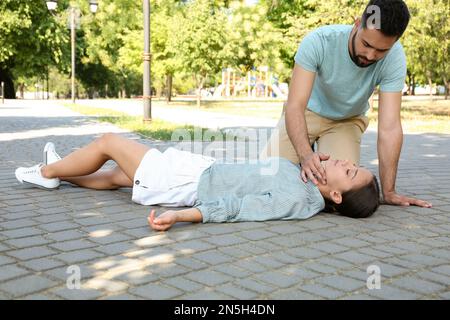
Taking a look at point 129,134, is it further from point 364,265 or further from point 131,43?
point 131,43

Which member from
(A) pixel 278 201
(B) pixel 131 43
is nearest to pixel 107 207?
(A) pixel 278 201

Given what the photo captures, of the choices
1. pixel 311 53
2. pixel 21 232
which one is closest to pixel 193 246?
pixel 21 232

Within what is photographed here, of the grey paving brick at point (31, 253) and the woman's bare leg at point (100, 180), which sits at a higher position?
the woman's bare leg at point (100, 180)

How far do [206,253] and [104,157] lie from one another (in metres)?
1.69

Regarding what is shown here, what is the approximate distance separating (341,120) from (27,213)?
2844 millimetres

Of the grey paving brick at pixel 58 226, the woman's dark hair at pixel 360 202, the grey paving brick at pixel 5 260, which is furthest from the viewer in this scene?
the woman's dark hair at pixel 360 202

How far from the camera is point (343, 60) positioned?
468 cm

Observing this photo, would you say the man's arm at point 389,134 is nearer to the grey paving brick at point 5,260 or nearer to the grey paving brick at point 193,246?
the grey paving brick at point 193,246

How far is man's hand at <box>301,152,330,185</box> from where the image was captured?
4.23m

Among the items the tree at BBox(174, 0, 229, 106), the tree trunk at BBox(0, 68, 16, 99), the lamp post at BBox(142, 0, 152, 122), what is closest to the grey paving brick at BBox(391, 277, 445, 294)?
the lamp post at BBox(142, 0, 152, 122)

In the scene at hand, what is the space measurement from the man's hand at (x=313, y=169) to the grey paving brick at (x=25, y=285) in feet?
6.73

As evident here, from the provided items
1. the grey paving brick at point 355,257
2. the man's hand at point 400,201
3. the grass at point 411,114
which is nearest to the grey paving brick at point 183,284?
the grey paving brick at point 355,257

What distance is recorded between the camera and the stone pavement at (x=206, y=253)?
114 inches

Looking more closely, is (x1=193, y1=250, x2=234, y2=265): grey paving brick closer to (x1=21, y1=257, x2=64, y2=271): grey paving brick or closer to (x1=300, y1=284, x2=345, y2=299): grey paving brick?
(x1=300, y1=284, x2=345, y2=299): grey paving brick
